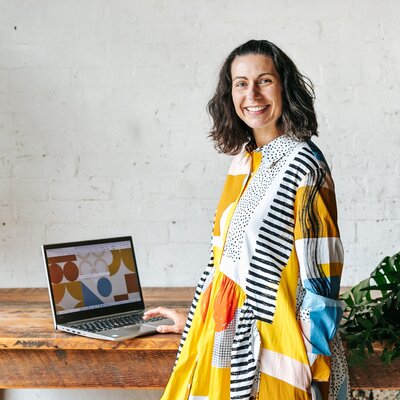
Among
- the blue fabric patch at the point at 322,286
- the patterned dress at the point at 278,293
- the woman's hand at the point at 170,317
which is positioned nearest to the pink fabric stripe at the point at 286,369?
the patterned dress at the point at 278,293

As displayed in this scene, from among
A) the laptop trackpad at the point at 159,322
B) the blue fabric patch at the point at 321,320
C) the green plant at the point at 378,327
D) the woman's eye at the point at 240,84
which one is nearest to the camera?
the blue fabric patch at the point at 321,320

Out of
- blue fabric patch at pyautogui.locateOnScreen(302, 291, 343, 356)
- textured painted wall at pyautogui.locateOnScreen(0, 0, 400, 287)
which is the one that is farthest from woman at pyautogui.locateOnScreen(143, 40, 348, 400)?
textured painted wall at pyautogui.locateOnScreen(0, 0, 400, 287)

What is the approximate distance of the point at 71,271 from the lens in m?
2.17

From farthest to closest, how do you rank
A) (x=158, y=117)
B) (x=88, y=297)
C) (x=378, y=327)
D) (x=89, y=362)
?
1. (x=158, y=117)
2. (x=88, y=297)
3. (x=89, y=362)
4. (x=378, y=327)

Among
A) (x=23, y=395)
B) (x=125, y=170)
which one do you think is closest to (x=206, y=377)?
(x=125, y=170)

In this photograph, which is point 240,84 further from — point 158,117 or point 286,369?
point 158,117

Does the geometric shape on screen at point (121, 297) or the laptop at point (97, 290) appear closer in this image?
the laptop at point (97, 290)

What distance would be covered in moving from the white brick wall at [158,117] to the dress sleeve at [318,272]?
1637mm

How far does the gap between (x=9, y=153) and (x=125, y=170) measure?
49cm

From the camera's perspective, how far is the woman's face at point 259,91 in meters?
1.65

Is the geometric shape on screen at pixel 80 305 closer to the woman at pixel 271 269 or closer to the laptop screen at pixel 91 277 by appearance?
the laptop screen at pixel 91 277

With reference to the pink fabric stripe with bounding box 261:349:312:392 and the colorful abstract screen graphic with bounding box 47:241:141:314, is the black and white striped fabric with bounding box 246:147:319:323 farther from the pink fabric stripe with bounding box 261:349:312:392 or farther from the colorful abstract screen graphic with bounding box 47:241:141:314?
the colorful abstract screen graphic with bounding box 47:241:141:314

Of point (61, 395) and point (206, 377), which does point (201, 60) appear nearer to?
point (61, 395)

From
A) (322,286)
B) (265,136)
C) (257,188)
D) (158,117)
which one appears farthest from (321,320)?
(158,117)
